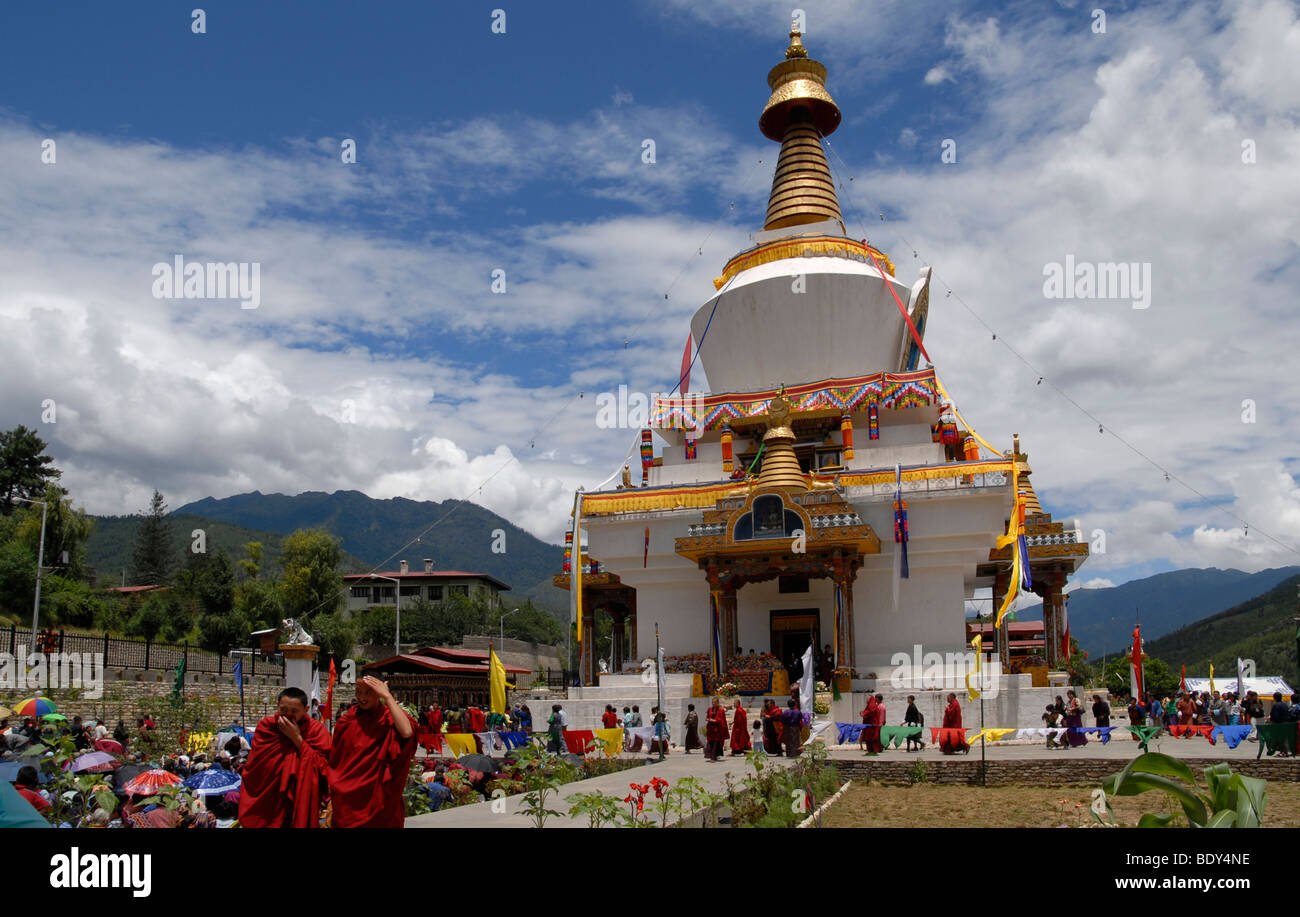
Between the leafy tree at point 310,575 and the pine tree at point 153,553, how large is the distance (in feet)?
84.1

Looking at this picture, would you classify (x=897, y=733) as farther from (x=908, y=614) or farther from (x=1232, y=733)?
(x=908, y=614)

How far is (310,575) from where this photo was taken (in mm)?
51906

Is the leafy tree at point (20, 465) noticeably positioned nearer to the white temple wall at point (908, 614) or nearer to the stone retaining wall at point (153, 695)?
the stone retaining wall at point (153, 695)

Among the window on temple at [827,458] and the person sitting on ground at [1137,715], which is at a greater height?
the window on temple at [827,458]

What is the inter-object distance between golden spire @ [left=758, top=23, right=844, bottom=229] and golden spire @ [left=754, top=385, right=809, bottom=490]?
330 inches

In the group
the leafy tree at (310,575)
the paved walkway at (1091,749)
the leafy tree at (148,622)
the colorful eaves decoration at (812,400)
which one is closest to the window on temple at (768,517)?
the colorful eaves decoration at (812,400)

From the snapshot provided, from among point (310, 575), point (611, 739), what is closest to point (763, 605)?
point (611, 739)

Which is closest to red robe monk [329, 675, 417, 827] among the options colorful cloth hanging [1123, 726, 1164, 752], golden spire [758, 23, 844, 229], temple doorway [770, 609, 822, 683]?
colorful cloth hanging [1123, 726, 1164, 752]

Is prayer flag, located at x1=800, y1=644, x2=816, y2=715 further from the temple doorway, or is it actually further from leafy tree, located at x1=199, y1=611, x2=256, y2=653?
leafy tree, located at x1=199, y1=611, x2=256, y2=653

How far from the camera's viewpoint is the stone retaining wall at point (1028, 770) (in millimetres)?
14945

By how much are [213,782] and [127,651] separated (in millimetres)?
23970
